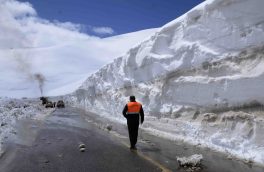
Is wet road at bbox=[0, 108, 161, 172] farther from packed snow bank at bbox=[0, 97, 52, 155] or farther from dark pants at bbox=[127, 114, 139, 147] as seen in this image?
packed snow bank at bbox=[0, 97, 52, 155]

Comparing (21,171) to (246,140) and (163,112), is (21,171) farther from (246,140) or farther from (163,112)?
(163,112)

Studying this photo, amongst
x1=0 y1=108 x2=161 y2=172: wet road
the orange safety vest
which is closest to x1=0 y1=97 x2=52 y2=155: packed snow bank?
x1=0 y1=108 x2=161 y2=172: wet road

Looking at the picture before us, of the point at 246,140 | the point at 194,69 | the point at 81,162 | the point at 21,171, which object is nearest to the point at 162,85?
the point at 194,69

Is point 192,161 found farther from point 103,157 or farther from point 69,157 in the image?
point 69,157

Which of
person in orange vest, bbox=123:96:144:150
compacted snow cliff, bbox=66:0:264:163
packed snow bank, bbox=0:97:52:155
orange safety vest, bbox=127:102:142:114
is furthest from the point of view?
packed snow bank, bbox=0:97:52:155

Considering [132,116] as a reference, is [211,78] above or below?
above

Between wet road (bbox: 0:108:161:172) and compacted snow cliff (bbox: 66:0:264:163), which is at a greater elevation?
compacted snow cliff (bbox: 66:0:264:163)

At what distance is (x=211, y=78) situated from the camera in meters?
12.7

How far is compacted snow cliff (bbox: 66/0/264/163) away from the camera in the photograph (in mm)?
10102

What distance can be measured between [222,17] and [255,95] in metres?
4.22

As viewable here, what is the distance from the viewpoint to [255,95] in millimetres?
10086

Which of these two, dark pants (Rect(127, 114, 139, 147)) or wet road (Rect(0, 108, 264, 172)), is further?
dark pants (Rect(127, 114, 139, 147))

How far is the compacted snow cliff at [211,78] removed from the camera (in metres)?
10.1

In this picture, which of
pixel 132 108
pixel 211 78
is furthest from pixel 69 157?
pixel 211 78
